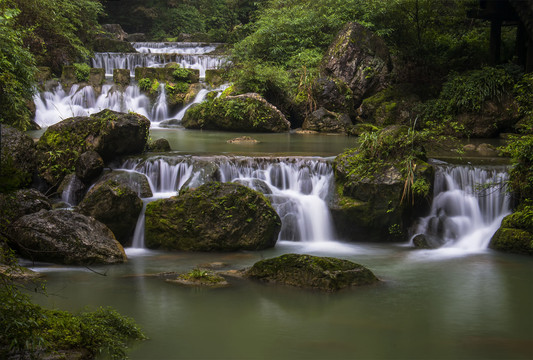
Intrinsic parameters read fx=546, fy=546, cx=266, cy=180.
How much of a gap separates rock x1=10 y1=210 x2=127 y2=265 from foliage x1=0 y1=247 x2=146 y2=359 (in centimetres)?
292

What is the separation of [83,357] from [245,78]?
58.0 feet

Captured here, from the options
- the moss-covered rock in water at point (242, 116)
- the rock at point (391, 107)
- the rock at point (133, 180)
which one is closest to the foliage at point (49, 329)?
the rock at point (133, 180)

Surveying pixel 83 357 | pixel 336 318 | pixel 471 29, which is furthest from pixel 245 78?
pixel 83 357

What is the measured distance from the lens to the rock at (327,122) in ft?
63.0

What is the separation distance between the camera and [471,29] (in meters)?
24.1

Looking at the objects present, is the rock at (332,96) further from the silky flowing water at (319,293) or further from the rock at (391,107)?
the silky flowing water at (319,293)

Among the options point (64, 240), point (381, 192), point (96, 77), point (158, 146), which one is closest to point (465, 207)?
point (381, 192)

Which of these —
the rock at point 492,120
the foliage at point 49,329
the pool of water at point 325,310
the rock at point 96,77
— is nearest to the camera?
the foliage at point 49,329

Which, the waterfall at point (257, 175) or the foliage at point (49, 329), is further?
the waterfall at point (257, 175)

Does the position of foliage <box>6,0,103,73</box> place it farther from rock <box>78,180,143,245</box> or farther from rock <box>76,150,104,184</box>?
rock <box>78,180,143,245</box>

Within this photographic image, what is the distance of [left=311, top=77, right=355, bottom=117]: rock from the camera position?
66.3 ft

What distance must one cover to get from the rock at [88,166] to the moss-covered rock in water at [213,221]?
6.27 ft

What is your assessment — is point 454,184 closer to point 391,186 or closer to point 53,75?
point 391,186

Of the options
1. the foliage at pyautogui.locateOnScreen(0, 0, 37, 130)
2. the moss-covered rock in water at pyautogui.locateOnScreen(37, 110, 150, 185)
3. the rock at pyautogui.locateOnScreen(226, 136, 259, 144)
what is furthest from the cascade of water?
the moss-covered rock in water at pyautogui.locateOnScreen(37, 110, 150, 185)
